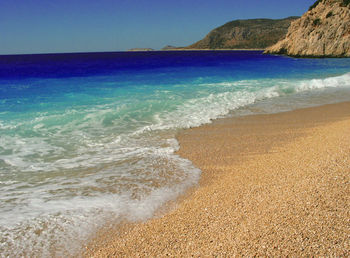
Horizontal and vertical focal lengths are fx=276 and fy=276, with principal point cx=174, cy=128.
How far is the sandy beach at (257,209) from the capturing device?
10.3ft

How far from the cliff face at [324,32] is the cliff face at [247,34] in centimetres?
8508

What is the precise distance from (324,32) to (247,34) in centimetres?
12455

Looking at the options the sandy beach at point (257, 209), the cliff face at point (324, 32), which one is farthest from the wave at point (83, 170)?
the cliff face at point (324, 32)

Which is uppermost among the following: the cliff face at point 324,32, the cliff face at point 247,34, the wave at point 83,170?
the cliff face at point 247,34

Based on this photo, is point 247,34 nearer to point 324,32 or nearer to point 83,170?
point 324,32

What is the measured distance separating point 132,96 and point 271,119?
351 inches

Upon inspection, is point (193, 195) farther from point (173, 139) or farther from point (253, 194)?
point (173, 139)

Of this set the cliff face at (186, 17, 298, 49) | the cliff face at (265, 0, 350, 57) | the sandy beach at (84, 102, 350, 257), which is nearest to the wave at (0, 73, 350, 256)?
the sandy beach at (84, 102, 350, 257)

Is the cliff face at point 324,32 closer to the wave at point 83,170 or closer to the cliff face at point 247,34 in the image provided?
the wave at point 83,170

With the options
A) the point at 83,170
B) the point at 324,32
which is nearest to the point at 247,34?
the point at 324,32

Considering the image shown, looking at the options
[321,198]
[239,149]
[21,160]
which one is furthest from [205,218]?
[21,160]

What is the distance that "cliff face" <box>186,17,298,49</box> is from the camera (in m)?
152

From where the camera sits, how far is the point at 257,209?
3850mm

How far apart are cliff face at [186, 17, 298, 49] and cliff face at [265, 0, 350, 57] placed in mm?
85083
